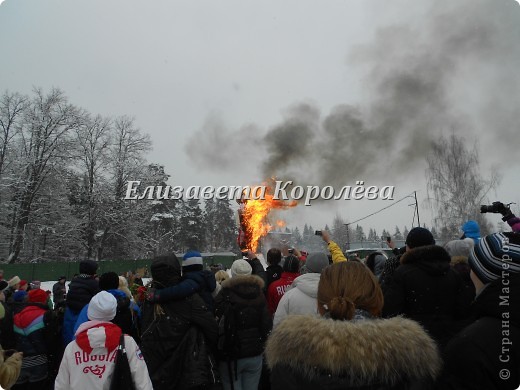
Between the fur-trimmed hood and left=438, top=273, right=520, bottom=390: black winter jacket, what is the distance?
1509mm

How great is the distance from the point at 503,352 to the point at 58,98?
35.9m

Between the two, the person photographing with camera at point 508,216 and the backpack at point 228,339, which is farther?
the backpack at point 228,339

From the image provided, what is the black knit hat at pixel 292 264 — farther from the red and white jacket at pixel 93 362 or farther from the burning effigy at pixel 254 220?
the burning effigy at pixel 254 220

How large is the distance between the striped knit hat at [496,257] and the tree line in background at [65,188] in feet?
110

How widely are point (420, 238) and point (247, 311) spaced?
202 cm

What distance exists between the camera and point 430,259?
335 centimetres

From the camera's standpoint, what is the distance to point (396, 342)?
5.66 feet

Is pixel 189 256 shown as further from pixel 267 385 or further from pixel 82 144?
pixel 82 144

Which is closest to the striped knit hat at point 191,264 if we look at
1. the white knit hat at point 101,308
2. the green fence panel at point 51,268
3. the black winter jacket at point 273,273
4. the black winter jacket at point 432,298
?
the white knit hat at point 101,308

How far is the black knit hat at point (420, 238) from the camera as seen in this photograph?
3703mm

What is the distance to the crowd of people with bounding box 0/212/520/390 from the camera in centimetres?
172

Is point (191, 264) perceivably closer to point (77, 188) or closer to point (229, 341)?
point (229, 341)

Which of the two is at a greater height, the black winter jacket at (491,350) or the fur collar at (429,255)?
the fur collar at (429,255)

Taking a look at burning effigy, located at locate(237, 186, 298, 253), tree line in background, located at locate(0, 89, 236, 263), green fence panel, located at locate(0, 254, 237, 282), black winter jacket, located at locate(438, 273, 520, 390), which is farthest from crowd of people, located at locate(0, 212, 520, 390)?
tree line in background, located at locate(0, 89, 236, 263)
